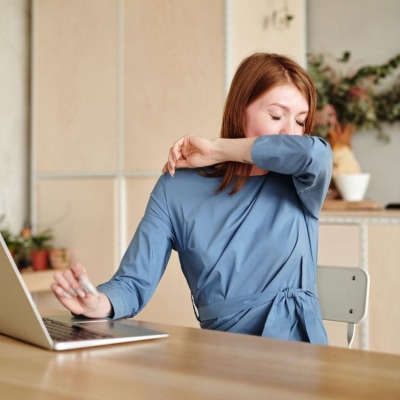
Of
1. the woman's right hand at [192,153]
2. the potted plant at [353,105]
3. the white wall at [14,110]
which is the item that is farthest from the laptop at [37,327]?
the white wall at [14,110]

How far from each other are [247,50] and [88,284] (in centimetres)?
208

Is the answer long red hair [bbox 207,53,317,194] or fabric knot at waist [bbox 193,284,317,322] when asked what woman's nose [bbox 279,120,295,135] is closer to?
long red hair [bbox 207,53,317,194]

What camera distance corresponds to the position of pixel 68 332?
1248 mm

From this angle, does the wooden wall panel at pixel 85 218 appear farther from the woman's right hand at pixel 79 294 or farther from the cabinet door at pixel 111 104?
the woman's right hand at pixel 79 294

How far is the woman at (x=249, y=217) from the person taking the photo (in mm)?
1580

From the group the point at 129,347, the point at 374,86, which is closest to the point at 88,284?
the point at 129,347

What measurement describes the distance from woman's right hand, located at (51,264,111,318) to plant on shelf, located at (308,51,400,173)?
1.94 metres

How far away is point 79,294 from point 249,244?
0.49 meters

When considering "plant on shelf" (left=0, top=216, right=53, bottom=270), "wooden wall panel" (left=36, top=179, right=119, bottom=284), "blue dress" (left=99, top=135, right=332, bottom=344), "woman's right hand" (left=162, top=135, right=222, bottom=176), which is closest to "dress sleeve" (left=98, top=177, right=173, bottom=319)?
"blue dress" (left=99, top=135, right=332, bottom=344)

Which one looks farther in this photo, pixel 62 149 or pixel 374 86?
pixel 62 149

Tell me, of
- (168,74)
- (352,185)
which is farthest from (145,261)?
(168,74)

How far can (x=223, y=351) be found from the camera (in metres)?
1.13

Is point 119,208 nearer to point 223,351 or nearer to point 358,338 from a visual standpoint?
point 358,338

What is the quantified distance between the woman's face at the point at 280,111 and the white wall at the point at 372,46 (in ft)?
5.45
